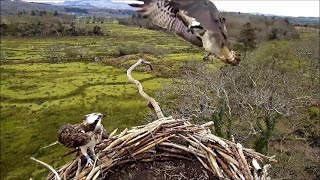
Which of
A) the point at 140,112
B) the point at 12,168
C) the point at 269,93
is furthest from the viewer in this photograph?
the point at 140,112

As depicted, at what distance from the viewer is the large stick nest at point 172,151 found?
4.22 meters

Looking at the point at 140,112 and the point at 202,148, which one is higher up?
the point at 202,148

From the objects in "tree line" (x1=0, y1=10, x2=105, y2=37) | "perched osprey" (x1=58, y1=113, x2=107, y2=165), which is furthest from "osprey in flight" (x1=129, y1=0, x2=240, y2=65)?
"tree line" (x1=0, y1=10, x2=105, y2=37)

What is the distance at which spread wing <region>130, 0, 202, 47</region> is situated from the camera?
3.40m

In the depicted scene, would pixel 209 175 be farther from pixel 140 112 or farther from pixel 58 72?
pixel 58 72

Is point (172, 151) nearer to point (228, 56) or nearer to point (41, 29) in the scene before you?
point (228, 56)

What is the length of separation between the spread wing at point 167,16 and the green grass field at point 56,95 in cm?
1932

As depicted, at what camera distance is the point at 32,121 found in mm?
29516

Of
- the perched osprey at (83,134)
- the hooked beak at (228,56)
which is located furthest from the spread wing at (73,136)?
the hooked beak at (228,56)

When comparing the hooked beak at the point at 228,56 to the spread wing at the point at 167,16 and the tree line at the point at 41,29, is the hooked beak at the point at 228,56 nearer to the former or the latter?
the spread wing at the point at 167,16

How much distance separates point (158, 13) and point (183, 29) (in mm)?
259

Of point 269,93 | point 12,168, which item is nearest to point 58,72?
point 12,168

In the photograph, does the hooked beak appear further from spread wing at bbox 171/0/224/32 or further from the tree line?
the tree line

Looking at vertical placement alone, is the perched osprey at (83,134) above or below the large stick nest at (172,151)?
above
